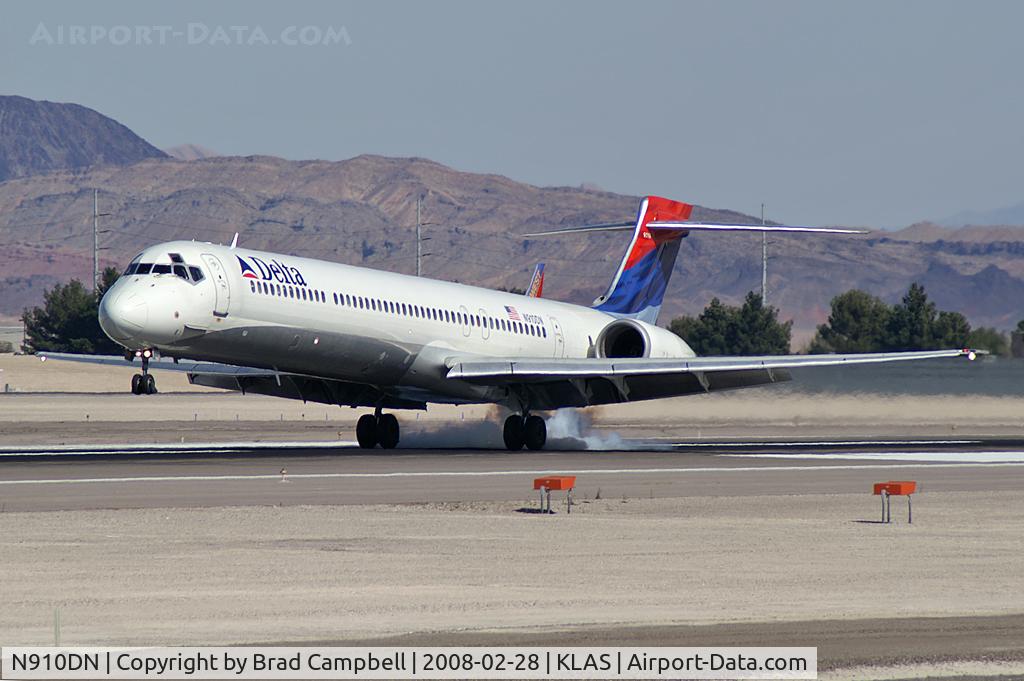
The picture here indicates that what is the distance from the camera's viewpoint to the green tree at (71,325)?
11475cm

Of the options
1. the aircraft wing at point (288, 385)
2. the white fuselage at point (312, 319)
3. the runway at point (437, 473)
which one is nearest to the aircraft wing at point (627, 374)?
the white fuselage at point (312, 319)

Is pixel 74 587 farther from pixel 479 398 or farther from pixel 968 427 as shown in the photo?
pixel 968 427

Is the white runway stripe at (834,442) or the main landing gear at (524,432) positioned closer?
the main landing gear at (524,432)

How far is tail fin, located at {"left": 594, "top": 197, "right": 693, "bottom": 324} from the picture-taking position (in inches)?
1982

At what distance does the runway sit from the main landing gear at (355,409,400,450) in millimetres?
492

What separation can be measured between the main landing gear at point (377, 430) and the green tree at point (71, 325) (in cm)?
7222

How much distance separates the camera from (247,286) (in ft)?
118

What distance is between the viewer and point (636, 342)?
47.6 m

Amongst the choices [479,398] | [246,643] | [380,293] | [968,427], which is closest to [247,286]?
[380,293]

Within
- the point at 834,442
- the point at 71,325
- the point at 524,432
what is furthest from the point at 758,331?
the point at 524,432

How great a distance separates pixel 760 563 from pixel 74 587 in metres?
7.43

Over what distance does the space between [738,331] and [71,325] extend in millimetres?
47532

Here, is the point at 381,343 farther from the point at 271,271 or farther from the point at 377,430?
the point at 377,430

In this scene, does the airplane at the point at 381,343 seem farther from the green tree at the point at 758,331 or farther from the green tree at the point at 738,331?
the green tree at the point at 738,331
